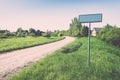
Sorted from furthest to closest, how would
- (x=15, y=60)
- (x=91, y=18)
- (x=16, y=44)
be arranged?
(x=16, y=44), (x=15, y=60), (x=91, y=18)

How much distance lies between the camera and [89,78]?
24.4 feet

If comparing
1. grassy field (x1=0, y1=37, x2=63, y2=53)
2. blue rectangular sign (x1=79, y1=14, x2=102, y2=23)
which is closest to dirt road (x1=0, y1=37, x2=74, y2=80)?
grassy field (x1=0, y1=37, x2=63, y2=53)

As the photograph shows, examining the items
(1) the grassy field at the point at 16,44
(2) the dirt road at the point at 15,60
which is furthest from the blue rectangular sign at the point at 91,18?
(1) the grassy field at the point at 16,44

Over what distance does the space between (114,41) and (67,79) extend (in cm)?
3443

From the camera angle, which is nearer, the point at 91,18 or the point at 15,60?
the point at 91,18

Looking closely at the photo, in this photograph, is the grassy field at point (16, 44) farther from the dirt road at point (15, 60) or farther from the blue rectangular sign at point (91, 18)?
the blue rectangular sign at point (91, 18)

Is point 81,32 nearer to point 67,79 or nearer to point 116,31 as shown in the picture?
point 116,31

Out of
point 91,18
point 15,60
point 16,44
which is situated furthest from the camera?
point 16,44

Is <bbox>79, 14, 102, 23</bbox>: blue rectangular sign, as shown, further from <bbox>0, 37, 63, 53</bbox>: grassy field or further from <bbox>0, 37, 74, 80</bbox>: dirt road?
<bbox>0, 37, 63, 53</bbox>: grassy field

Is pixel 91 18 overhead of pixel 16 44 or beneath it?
overhead

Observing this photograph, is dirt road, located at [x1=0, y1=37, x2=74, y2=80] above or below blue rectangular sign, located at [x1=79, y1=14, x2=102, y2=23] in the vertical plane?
below

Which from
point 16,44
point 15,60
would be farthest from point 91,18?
point 16,44

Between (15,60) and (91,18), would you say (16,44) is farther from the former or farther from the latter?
(91,18)

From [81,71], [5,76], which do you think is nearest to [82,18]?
[81,71]
